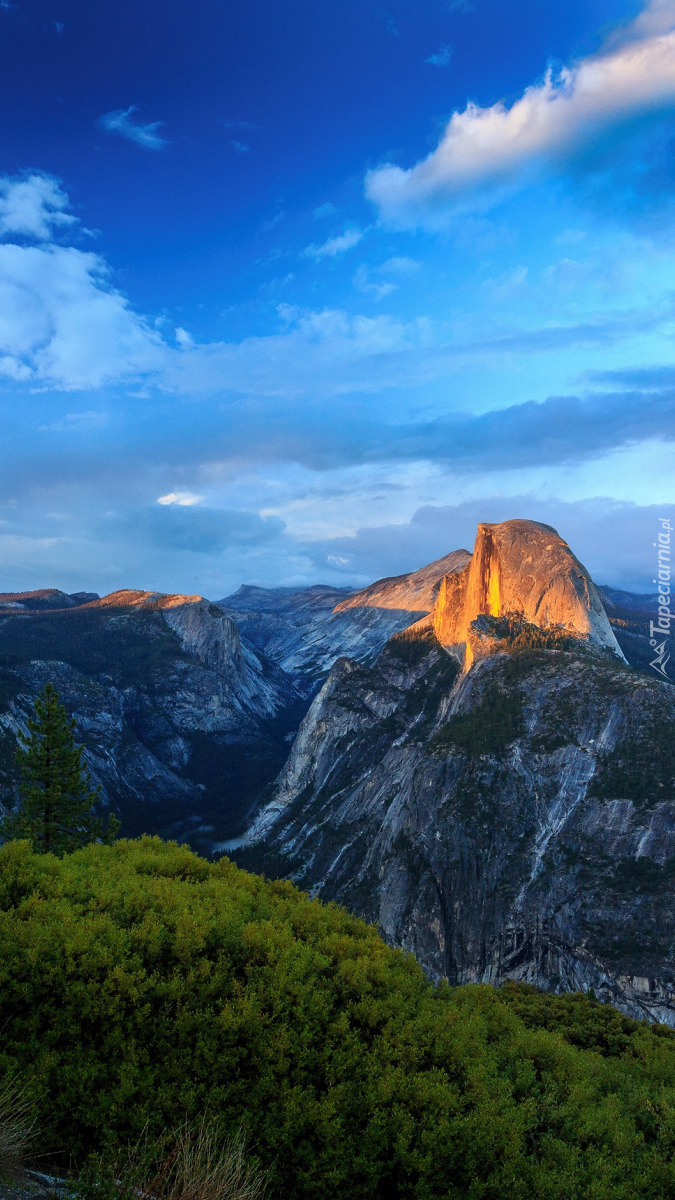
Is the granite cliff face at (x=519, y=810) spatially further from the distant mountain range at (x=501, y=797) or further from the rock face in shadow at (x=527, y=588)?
the rock face in shadow at (x=527, y=588)

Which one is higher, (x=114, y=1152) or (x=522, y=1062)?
(x=114, y=1152)

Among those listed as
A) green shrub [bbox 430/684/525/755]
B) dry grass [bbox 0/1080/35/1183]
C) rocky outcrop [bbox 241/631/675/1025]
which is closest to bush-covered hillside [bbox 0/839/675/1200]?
dry grass [bbox 0/1080/35/1183]

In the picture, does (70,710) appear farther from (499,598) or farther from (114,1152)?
(114,1152)

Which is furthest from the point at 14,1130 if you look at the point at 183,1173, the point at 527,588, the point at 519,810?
the point at 527,588

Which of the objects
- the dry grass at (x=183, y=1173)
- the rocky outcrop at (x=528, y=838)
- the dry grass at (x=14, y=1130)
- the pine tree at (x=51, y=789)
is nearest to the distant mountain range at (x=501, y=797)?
the rocky outcrop at (x=528, y=838)

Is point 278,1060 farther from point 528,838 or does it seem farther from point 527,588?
point 527,588

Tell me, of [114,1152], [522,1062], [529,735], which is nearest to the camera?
[114,1152]

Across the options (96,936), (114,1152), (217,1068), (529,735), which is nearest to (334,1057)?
(217,1068)
